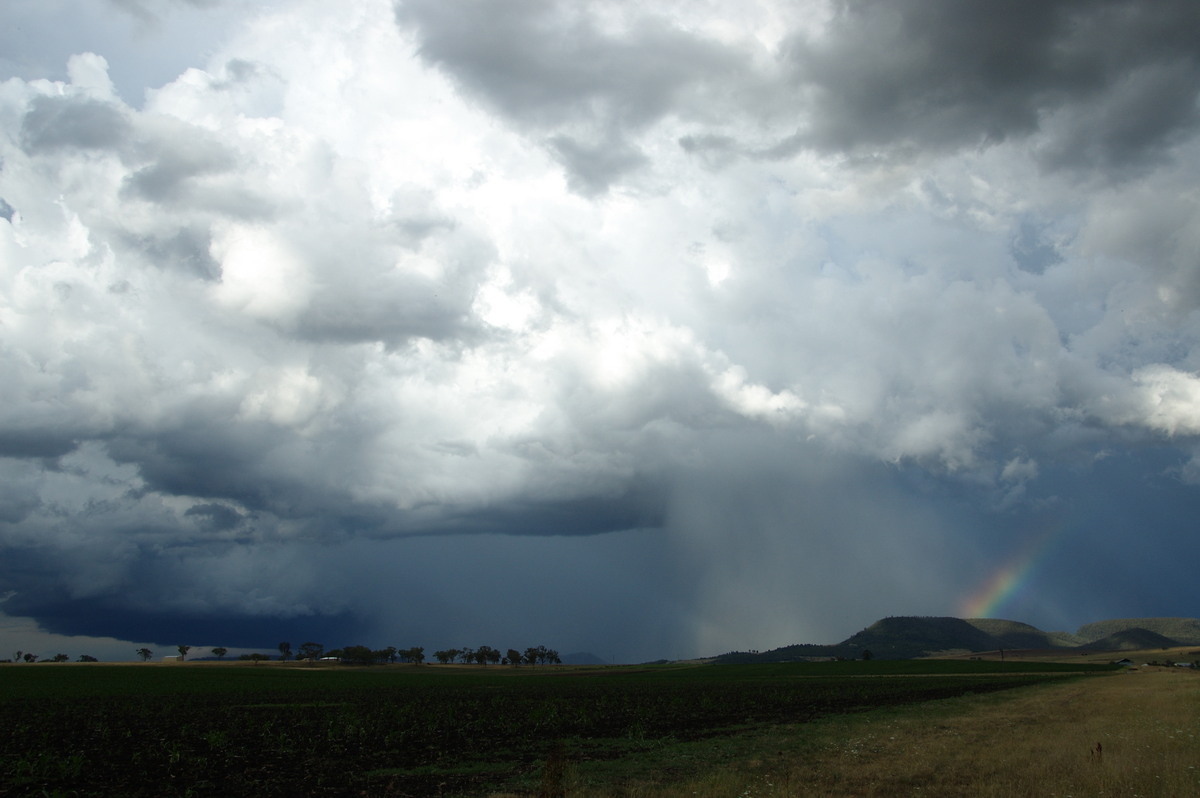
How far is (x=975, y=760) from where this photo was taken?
27.6 meters

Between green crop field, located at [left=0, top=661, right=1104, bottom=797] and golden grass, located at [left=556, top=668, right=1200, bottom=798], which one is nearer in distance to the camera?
golden grass, located at [left=556, top=668, right=1200, bottom=798]

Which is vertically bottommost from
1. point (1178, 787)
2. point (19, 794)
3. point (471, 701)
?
point (471, 701)

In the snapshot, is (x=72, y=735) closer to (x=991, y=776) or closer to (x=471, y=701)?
(x=471, y=701)

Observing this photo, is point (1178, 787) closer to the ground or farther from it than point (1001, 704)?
farther from it

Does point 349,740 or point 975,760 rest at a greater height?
point 975,760

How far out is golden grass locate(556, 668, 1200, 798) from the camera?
73.2ft

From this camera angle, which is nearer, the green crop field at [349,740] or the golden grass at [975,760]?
the golden grass at [975,760]

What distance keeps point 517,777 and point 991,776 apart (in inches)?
702

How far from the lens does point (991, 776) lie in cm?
2425

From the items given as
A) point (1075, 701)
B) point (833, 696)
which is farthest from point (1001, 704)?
point (833, 696)

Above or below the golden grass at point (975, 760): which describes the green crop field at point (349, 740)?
below

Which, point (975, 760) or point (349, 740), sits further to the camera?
point (349, 740)

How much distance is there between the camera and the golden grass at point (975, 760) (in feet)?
73.2

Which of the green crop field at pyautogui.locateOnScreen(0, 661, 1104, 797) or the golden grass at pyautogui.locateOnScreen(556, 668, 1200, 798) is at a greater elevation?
the golden grass at pyautogui.locateOnScreen(556, 668, 1200, 798)
